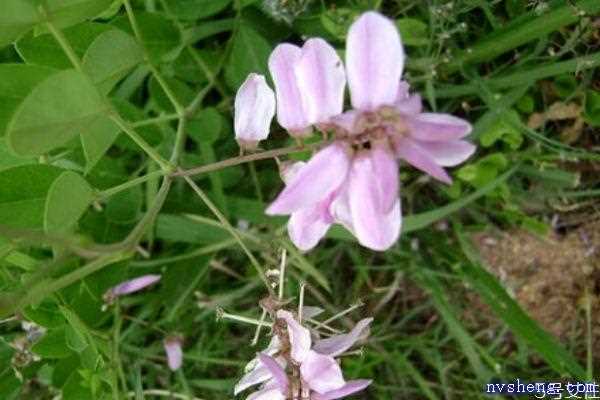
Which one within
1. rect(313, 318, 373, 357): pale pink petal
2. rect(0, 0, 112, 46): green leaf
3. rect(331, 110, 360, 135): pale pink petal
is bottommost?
rect(313, 318, 373, 357): pale pink petal

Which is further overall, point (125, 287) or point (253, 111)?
point (125, 287)

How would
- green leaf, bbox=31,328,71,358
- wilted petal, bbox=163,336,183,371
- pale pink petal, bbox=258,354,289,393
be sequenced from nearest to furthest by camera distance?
pale pink petal, bbox=258,354,289,393, green leaf, bbox=31,328,71,358, wilted petal, bbox=163,336,183,371

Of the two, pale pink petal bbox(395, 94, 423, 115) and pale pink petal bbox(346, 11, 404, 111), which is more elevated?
pale pink petal bbox(346, 11, 404, 111)

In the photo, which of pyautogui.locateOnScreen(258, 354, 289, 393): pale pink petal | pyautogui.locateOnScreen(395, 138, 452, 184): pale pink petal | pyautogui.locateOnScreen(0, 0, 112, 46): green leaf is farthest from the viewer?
pyautogui.locateOnScreen(258, 354, 289, 393): pale pink petal

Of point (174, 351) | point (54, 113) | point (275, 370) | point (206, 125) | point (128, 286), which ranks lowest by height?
point (174, 351)

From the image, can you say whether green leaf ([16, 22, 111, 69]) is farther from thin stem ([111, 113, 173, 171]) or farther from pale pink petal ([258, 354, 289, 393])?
pale pink petal ([258, 354, 289, 393])

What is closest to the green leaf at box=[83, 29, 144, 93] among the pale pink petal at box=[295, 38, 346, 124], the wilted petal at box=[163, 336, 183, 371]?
the pale pink petal at box=[295, 38, 346, 124]

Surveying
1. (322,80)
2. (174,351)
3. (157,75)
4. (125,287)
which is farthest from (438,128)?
(174,351)

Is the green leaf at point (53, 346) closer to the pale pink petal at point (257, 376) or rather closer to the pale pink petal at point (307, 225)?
the pale pink petal at point (257, 376)

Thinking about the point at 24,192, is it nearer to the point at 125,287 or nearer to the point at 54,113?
the point at 54,113
